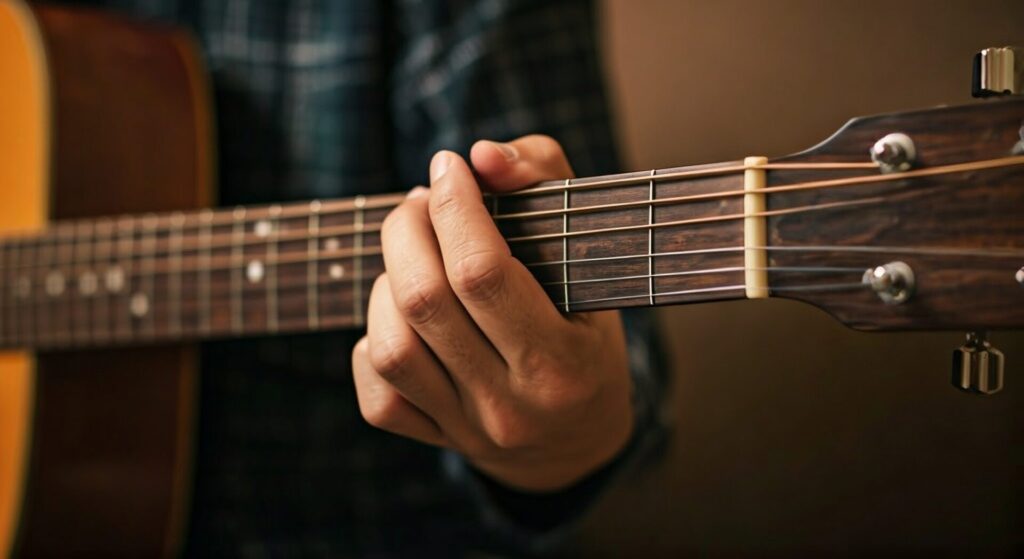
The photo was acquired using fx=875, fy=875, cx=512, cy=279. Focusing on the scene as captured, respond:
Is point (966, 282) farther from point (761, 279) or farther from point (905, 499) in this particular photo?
point (905, 499)

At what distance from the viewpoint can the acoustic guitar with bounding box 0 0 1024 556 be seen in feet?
1.11

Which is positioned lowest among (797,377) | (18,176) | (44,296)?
(797,377)

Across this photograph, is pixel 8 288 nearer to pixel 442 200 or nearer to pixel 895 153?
pixel 442 200

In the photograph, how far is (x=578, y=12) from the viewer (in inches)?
31.4

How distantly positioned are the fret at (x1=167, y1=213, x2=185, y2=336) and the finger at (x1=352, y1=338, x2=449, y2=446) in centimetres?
24

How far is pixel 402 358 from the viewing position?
1.45 ft

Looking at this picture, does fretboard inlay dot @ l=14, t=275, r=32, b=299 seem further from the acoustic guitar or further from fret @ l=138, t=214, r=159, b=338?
fret @ l=138, t=214, r=159, b=338

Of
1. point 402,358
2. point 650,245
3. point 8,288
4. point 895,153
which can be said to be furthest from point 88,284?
point 895,153

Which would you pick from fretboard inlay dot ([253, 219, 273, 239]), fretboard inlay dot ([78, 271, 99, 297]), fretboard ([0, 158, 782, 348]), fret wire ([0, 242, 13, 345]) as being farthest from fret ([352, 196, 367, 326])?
fret wire ([0, 242, 13, 345])

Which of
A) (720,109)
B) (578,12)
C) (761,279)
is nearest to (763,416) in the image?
(720,109)

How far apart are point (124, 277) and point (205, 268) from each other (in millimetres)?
116

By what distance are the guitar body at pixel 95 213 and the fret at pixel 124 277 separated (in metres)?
0.04

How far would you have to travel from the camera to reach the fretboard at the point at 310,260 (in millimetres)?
385

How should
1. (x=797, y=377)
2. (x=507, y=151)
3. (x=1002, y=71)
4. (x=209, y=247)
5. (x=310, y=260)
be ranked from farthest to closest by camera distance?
(x=797, y=377) < (x=209, y=247) < (x=310, y=260) < (x=507, y=151) < (x=1002, y=71)
